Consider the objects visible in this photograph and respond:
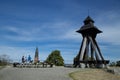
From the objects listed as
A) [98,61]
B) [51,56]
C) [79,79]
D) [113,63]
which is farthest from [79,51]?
[51,56]

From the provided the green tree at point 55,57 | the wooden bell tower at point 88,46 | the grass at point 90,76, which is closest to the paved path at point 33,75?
the grass at point 90,76

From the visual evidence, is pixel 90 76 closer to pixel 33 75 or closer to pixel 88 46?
pixel 33 75

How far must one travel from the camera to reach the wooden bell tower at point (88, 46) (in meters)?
34.3

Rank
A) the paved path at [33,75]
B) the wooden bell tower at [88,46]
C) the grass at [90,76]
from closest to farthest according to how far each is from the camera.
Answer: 1. the paved path at [33,75]
2. the grass at [90,76]
3. the wooden bell tower at [88,46]

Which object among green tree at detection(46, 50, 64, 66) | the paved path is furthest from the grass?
green tree at detection(46, 50, 64, 66)

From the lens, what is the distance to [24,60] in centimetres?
3528

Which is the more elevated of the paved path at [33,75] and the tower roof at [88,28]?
the tower roof at [88,28]

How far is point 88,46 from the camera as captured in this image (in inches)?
1446

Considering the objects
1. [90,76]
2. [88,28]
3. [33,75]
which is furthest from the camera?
[88,28]

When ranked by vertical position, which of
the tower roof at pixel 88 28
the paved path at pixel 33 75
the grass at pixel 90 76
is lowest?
A: the grass at pixel 90 76

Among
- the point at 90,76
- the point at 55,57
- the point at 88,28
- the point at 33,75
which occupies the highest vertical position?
the point at 88,28

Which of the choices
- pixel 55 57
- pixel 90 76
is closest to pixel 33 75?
pixel 90 76

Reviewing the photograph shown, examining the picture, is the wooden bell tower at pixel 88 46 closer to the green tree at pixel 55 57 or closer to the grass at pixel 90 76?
the grass at pixel 90 76

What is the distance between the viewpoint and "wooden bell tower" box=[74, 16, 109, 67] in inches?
1351
